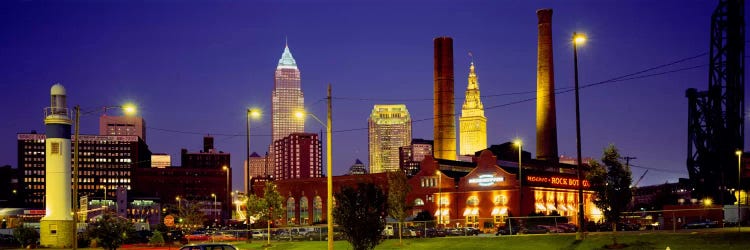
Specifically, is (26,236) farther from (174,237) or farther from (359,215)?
(359,215)

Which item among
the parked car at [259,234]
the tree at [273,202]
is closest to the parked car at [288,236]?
the parked car at [259,234]

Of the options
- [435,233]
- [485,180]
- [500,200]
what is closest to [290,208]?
[485,180]

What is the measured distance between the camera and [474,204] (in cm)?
12031

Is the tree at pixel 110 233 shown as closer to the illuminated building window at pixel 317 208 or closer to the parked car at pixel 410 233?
the parked car at pixel 410 233

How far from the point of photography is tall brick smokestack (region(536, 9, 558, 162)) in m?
161

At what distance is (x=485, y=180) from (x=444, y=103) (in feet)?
176

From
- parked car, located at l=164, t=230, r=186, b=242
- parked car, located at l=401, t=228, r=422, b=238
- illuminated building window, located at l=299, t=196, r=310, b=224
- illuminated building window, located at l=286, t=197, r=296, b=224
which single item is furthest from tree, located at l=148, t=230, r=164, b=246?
illuminated building window, located at l=286, t=197, r=296, b=224

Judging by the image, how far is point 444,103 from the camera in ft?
564

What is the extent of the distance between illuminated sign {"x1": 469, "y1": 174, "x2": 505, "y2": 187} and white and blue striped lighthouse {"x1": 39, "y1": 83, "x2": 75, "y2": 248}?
63.1 meters

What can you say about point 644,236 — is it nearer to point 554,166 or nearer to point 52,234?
point 52,234

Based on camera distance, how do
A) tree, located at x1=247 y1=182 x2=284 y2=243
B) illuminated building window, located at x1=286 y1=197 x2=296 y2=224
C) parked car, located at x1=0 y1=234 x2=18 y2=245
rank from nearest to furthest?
tree, located at x1=247 y1=182 x2=284 y2=243, parked car, located at x1=0 y1=234 x2=18 y2=245, illuminated building window, located at x1=286 y1=197 x2=296 y2=224

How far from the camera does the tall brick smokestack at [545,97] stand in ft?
527

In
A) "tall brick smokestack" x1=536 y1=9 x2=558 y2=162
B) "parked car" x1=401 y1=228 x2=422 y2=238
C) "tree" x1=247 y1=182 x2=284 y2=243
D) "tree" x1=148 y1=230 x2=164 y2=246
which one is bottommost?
"parked car" x1=401 y1=228 x2=422 y2=238

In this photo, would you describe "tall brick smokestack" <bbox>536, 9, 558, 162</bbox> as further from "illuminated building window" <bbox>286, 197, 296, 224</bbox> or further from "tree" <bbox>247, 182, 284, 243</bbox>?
"tree" <bbox>247, 182, 284, 243</bbox>
